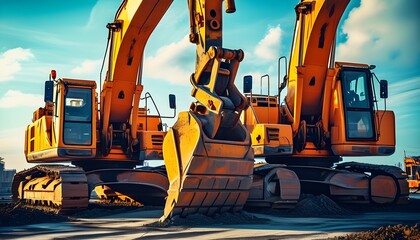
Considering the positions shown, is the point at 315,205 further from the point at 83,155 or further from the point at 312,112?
the point at 83,155

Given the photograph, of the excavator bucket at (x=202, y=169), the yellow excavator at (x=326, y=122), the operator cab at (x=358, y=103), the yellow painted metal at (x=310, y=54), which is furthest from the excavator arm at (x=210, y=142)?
the operator cab at (x=358, y=103)

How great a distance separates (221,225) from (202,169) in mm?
1123

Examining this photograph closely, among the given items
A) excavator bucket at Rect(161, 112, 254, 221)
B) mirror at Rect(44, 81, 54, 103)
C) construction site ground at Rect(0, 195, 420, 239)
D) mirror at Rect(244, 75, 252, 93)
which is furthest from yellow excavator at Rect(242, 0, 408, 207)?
mirror at Rect(44, 81, 54, 103)

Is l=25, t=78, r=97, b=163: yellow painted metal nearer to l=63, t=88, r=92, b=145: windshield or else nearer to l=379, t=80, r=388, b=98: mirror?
l=63, t=88, r=92, b=145: windshield

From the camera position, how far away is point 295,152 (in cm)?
1527

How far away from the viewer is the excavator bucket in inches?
399

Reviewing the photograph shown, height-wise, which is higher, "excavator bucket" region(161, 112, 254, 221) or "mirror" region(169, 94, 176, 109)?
"mirror" region(169, 94, 176, 109)

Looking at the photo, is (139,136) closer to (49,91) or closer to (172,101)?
(172,101)

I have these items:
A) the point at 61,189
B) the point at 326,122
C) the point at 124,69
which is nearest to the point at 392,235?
the point at 326,122

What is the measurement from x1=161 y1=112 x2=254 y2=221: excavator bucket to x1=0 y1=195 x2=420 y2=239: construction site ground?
9.9 inches

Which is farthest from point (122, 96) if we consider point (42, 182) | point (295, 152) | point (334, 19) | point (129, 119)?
point (334, 19)

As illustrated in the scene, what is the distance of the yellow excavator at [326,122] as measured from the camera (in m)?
14.8

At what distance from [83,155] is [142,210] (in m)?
2.16

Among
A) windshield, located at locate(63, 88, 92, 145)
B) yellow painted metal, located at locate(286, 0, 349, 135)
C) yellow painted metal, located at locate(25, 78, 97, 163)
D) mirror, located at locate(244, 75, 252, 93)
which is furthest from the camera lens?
windshield, located at locate(63, 88, 92, 145)
